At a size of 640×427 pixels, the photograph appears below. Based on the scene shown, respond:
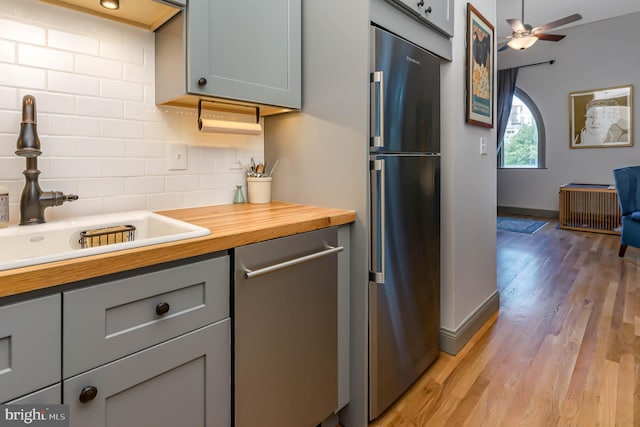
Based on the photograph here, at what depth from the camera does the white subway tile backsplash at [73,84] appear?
4.06ft

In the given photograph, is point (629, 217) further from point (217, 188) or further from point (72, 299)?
point (72, 299)

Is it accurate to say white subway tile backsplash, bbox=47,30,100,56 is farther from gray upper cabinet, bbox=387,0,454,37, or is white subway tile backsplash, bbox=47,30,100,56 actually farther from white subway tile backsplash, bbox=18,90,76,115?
gray upper cabinet, bbox=387,0,454,37

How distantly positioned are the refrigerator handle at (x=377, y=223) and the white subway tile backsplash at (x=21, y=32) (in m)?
1.20

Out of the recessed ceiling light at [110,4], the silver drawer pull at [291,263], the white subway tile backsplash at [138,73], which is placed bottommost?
the silver drawer pull at [291,263]

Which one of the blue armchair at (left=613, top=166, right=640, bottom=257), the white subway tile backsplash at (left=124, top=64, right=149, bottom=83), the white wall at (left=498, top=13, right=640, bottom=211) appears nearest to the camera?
the white subway tile backsplash at (left=124, top=64, right=149, bottom=83)

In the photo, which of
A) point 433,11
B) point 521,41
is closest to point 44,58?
point 433,11

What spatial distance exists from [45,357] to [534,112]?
296 inches

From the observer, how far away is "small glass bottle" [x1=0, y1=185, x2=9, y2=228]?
1087mm

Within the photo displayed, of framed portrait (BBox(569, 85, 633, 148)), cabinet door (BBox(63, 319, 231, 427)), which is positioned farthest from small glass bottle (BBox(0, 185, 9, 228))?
framed portrait (BBox(569, 85, 633, 148))

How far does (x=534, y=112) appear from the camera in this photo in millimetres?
6523

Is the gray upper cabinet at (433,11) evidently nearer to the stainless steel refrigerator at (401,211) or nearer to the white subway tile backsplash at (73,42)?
the stainless steel refrigerator at (401,211)

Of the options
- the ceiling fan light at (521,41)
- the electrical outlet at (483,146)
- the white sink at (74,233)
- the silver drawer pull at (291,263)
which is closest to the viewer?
the white sink at (74,233)

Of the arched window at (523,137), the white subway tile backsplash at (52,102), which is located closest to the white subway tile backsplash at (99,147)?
the white subway tile backsplash at (52,102)

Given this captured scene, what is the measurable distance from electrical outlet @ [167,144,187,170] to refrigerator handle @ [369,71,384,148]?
0.80 metres
